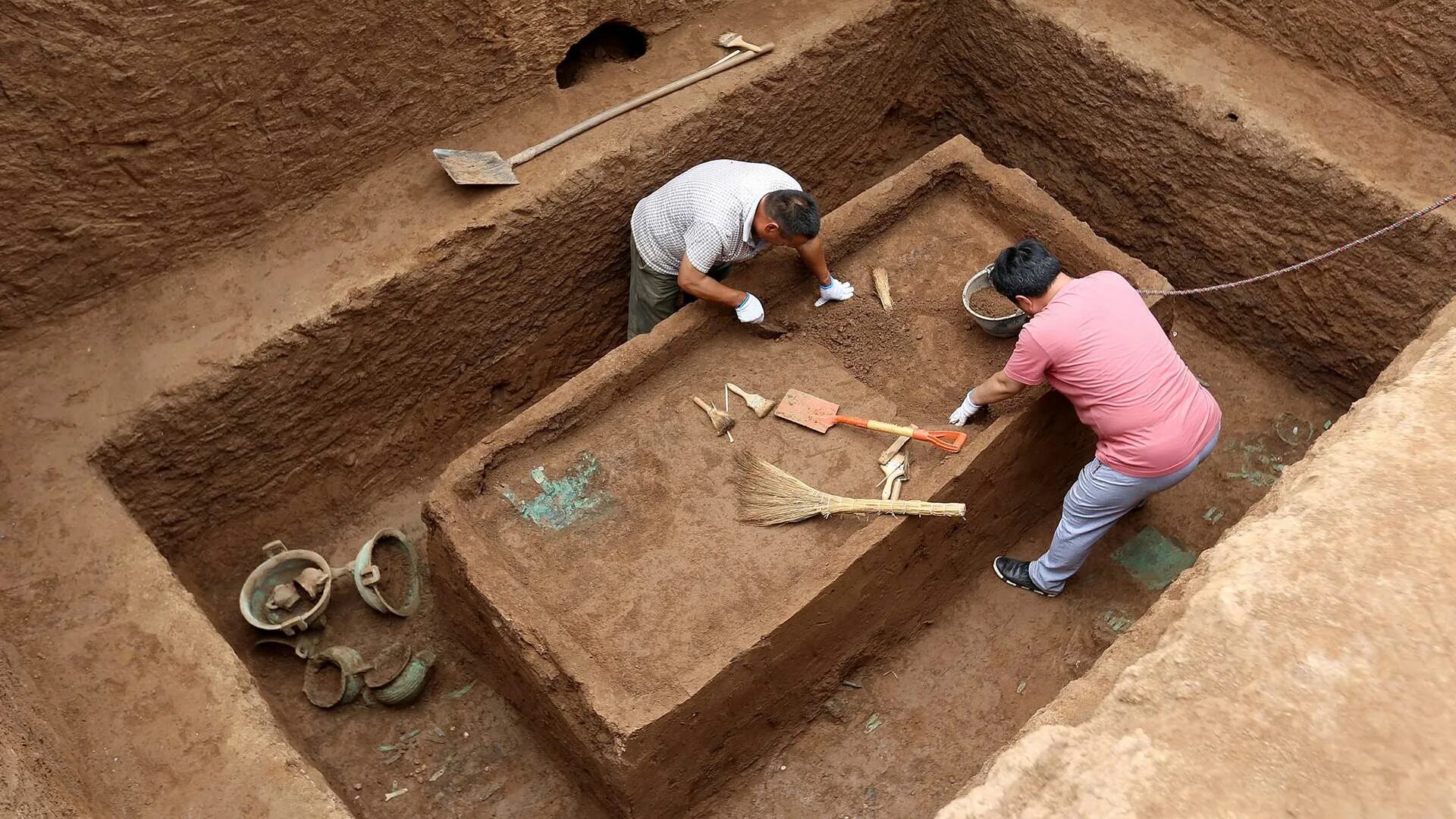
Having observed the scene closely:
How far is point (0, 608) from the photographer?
362cm

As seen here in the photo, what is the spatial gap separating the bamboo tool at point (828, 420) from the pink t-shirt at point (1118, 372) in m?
0.41

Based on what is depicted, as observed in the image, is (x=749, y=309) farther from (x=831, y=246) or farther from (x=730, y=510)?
(x=730, y=510)

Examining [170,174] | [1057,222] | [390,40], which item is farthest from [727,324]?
[170,174]

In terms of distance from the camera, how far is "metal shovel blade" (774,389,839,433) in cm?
443

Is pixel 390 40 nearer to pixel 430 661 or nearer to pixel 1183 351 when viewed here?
pixel 430 661

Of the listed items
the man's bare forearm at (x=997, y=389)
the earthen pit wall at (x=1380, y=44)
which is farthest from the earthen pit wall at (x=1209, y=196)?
the man's bare forearm at (x=997, y=389)

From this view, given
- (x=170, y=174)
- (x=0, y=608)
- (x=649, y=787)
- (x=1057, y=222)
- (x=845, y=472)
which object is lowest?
(x=649, y=787)

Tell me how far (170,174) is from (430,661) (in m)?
2.11

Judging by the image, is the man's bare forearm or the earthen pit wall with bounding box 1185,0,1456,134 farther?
the earthen pit wall with bounding box 1185,0,1456,134

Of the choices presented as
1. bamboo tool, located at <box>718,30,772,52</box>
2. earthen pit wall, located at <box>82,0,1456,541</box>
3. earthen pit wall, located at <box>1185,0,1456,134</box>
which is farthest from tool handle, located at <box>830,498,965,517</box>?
earthen pit wall, located at <box>1185,0,1456,134</box>

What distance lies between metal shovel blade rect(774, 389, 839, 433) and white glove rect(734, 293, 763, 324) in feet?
1.16

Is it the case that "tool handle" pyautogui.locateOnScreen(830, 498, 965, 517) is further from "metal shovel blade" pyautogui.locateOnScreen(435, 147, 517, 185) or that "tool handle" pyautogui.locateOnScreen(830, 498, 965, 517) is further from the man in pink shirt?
"metal shovel blade" pyautogui.locateOnScreen(435, 147, 517, 185)

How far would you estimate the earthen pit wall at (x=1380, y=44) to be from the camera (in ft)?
15.7

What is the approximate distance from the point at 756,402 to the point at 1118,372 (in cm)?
138
